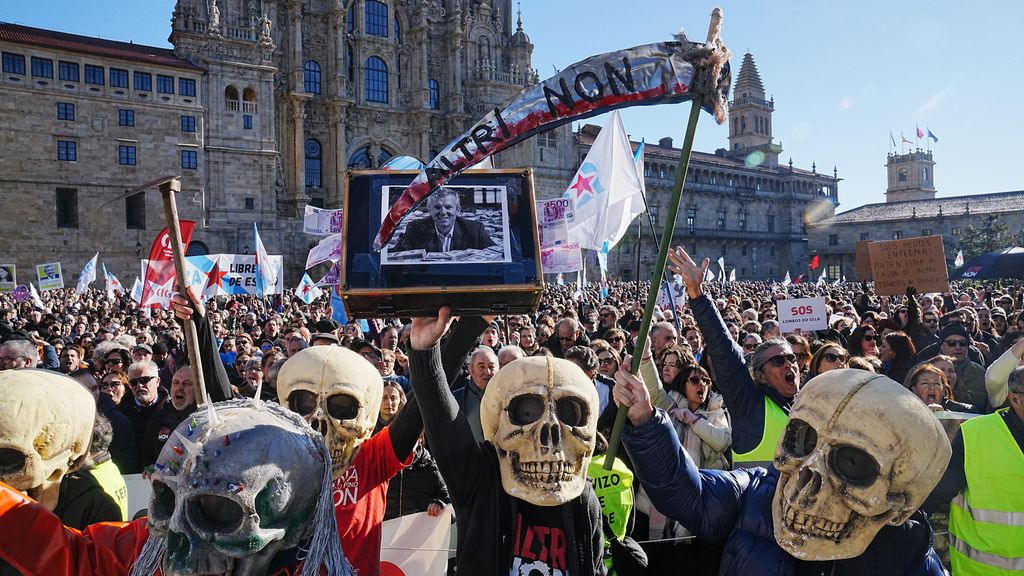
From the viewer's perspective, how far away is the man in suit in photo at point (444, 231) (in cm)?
254

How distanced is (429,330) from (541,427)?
558 mm

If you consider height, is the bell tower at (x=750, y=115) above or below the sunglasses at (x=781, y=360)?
above

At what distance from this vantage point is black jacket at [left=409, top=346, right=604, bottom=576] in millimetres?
2547

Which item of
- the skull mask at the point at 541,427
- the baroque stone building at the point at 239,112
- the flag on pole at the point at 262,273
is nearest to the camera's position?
the skull mask at the point at 541,427

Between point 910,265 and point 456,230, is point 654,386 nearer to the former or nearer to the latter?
point 456,230

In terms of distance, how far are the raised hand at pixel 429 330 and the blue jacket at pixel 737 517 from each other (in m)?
0.70

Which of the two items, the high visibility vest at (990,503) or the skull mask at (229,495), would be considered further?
the high visibility vest at (990,503)

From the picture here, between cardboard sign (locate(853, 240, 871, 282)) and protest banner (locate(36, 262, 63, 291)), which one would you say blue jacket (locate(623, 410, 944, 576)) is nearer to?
cardboard sign (locate(853, 240, 871, 282))

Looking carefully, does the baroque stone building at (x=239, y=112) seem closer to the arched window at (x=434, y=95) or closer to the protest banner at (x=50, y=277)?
the arched window at (x=434, y=95)

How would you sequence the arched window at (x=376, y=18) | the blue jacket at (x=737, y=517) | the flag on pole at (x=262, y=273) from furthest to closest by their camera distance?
the arched window at (x=376, y=18) < the flag on pole at (x=262, y=273) < the blue jacket at (x=737, y=517)

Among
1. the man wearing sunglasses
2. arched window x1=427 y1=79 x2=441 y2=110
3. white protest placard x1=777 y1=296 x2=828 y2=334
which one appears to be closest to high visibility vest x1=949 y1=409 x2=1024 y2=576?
the man wearing sunglasses

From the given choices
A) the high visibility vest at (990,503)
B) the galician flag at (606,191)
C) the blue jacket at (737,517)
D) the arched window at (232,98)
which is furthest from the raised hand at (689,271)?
the arched window at (232,98)

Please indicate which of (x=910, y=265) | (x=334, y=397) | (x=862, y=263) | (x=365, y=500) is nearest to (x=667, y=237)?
(x=334, y=397)

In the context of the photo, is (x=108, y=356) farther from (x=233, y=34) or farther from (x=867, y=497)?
(x=233, y=34)
